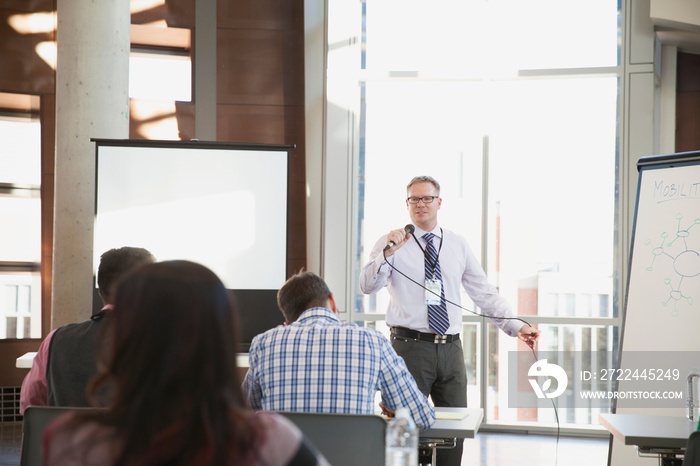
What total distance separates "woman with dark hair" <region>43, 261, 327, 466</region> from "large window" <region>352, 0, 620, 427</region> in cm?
532

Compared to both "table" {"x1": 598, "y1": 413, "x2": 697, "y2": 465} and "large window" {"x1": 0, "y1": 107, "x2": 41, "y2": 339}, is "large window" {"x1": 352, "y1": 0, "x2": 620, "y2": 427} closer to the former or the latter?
"large window" {"x1": 0, "y1": 107, "x2": 41, "y2": 339}

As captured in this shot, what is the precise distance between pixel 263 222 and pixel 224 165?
468 millimetres

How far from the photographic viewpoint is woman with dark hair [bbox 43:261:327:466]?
3.19ft

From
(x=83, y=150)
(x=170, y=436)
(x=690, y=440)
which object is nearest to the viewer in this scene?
(x=170, y=436)

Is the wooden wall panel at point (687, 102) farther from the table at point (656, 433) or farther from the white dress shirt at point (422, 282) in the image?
the table at point (656, 433)

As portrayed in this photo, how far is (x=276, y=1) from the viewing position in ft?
21.2

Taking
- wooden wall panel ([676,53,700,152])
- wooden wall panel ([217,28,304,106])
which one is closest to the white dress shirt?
wooden wall panel ([217,28,304,106])

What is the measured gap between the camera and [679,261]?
12.7ft

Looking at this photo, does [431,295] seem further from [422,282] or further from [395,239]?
[395,239]

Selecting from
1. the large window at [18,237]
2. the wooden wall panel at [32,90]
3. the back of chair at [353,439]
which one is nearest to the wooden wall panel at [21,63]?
the wooden wall panel at [32,90]

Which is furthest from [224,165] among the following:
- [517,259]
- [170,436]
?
[170,436]

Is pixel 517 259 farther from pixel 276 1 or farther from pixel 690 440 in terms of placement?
pixel 690 440

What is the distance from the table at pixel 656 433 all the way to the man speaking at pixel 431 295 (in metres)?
0.80

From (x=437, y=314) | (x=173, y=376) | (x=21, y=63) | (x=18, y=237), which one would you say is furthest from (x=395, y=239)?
(x=21, y=63)
